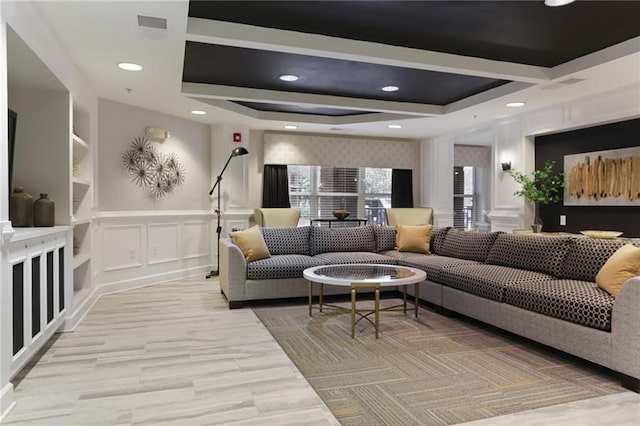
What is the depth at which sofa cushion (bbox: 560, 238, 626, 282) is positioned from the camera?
3293mm

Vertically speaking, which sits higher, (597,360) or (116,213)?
(116,213)

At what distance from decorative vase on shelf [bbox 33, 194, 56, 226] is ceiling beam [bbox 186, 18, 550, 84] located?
1.66 m

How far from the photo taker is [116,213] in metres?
5.39

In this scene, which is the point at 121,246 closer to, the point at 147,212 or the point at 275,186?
the point at 147,212

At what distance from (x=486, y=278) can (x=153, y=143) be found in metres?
4.47

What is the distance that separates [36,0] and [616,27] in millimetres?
3877

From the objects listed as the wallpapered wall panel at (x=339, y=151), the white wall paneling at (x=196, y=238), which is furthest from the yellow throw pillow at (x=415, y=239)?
the white wall paneling at (x=196, y=238)

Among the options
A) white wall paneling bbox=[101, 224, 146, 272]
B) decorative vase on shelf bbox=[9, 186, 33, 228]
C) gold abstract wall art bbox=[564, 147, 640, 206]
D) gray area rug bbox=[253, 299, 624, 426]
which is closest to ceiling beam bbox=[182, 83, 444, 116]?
gold abstract wall art bbox=[564, 147, 640, 206]

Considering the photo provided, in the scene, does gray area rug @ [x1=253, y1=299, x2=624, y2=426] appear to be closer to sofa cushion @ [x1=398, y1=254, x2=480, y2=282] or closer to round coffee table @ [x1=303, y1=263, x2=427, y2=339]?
round coffee table @ [x1=303, y1=263, x2=427, y2=339]

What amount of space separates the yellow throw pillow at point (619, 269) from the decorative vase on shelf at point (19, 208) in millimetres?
4055

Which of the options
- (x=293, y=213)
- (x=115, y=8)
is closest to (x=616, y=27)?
(x=115, y=8)

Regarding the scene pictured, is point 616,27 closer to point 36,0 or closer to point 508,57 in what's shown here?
point 508,57

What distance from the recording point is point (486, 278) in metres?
3.66

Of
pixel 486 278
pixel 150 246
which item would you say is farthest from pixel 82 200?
pixel 486 278
